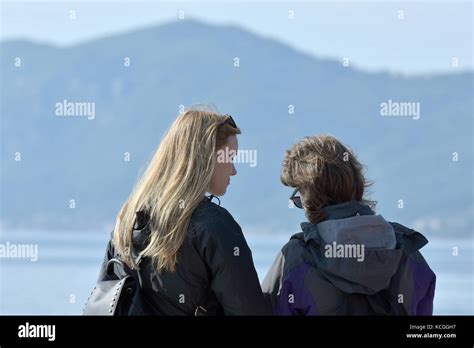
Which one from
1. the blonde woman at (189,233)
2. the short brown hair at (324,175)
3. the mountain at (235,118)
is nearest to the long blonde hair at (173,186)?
the blonde woman at (189,233)

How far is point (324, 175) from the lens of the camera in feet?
12.0

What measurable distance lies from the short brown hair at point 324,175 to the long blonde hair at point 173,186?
0.31 m

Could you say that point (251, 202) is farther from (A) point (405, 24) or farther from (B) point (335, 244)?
(B) point (335, 244)

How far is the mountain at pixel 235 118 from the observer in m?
83.9

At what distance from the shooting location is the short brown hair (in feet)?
12.0

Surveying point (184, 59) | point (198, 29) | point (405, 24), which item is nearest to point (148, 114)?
point (184, 59)

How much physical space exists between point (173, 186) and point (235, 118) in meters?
89.3

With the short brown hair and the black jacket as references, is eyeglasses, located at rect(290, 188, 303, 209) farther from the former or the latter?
the black jacket

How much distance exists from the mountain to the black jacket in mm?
72289

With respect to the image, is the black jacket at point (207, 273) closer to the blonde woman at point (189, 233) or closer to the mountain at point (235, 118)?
the blonde woman at point (189, 233)

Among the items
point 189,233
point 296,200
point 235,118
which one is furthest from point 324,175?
point 235,118

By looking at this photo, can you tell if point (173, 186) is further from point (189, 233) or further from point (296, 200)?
point (296, 200)

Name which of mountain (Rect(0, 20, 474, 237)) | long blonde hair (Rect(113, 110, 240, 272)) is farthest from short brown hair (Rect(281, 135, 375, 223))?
mountain (Rect(0, 20, 474, 237))

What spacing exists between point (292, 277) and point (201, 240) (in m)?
0.37
